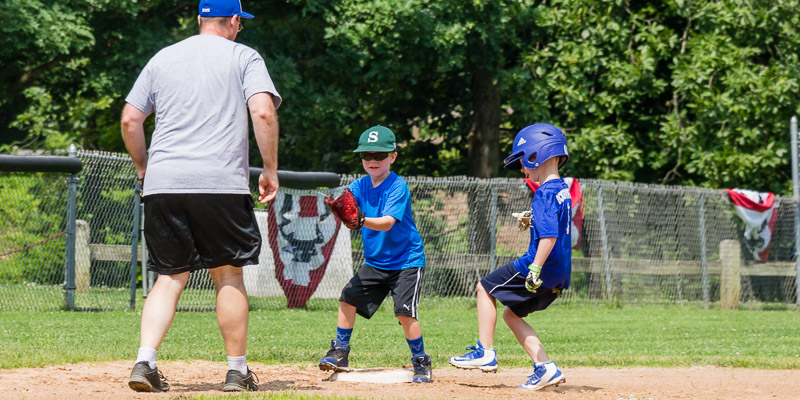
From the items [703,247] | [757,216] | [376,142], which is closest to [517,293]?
[376,142]

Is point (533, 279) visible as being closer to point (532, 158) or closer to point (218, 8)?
point (532, 158)

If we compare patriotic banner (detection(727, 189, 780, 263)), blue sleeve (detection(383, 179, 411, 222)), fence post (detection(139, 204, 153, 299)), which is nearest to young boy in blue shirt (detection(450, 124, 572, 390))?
blue sleeve (detection(383, 179, 411, 222))

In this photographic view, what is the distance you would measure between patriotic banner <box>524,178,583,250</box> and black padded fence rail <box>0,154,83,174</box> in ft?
21.1

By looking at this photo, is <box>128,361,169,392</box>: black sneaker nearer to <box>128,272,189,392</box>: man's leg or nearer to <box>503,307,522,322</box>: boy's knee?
<box>128,272,189,392</box>: man's leg

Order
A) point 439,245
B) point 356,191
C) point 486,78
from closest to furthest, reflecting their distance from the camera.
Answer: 1. point 356,191
2. point 439,245
3. point 486,78

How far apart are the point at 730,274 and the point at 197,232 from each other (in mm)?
13098

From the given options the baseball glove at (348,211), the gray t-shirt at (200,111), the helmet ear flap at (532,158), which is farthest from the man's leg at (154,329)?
the helmet ear flap at (532,158)

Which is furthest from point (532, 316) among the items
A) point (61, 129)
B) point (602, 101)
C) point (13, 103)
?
point (61, 129)

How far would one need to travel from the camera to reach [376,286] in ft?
20.3

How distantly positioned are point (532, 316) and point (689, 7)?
8004 millimetres

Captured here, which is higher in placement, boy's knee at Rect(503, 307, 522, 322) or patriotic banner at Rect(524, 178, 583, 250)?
patriotic banner at Rect(524, 178, 583, 250)

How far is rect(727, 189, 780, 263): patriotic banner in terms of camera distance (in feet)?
55.0

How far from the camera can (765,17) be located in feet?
57.6

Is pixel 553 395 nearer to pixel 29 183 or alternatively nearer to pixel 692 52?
pixel 29 183
